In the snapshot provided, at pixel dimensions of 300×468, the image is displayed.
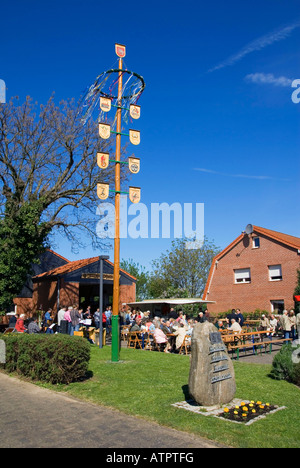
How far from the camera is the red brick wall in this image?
2880 cm

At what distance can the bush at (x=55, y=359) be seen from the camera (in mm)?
8633

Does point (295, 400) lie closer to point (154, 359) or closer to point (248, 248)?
point (154, 359)

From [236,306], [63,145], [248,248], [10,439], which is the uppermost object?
[63,145]

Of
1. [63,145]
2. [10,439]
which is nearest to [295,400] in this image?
[10,439]

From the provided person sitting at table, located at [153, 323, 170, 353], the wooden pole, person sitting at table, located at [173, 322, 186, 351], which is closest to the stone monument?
the wooden pole

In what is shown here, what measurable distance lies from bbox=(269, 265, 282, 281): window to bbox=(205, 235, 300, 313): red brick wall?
27 centimetres

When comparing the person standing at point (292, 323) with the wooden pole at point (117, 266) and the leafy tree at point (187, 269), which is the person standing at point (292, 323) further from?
the leafy tree at point (187, 269)

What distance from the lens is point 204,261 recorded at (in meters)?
46.6

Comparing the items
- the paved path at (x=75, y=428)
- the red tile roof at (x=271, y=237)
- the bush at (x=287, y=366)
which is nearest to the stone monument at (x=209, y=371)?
the paved path at (x=75, y=428)

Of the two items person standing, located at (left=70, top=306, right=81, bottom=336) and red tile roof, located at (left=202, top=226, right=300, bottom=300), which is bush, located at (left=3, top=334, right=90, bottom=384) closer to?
person standing, located at (left=70, top=306, right=81, bottom=336)

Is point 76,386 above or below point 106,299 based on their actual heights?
below

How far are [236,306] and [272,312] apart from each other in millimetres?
3512

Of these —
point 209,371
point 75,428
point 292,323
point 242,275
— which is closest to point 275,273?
point 242,275
